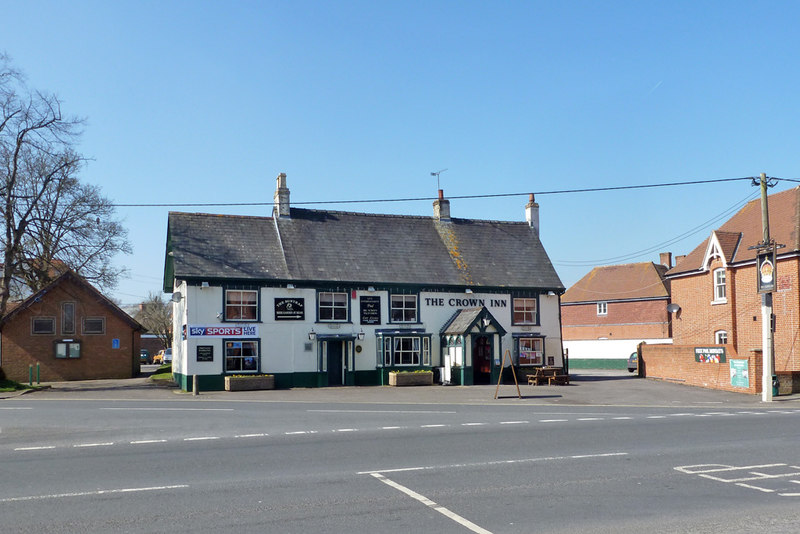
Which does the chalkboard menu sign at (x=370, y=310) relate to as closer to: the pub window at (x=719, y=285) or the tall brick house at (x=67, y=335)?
the tall brick house at (x=67, y=335)

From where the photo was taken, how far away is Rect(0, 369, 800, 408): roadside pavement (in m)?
26.1

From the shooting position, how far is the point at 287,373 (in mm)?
33656

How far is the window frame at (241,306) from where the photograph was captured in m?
32.9

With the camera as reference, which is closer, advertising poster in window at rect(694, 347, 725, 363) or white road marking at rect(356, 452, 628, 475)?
white road marking at rect(356, 452, 628, 475)

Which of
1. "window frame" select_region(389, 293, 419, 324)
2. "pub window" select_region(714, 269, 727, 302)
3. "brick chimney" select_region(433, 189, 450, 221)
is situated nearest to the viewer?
"window frame" select_region(389, 293, 419, 324)

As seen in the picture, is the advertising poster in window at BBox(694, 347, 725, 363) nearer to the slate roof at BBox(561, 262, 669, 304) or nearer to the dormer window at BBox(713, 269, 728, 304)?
the dormer window at BBox(713, 269, 728, 304)

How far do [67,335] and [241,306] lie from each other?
14680 millimetres

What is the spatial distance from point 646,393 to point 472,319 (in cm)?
847

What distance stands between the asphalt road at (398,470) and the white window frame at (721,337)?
15.8 meters

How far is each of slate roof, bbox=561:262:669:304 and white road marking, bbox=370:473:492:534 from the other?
51.5m

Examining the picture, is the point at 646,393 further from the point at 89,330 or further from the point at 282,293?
the point at 89,330

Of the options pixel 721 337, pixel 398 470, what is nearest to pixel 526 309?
pixel 721 337

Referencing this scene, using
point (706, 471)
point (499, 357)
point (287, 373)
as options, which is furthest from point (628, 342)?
point (706, 471)

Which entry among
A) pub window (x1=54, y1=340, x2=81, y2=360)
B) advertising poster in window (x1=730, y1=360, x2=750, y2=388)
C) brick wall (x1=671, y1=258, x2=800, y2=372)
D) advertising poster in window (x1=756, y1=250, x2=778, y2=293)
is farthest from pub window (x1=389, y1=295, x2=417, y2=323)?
pub window (x1=54, y1=340, x2=81, y2=360)
